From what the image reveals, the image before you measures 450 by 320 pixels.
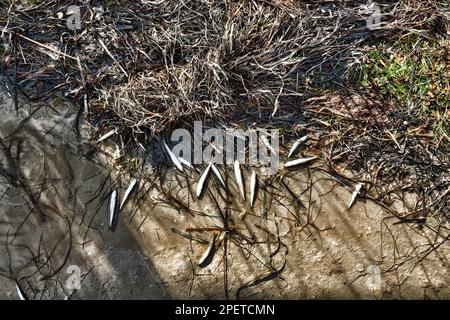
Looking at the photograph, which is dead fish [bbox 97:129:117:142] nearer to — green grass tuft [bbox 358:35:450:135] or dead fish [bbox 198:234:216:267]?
dead fish [bbox 198:234:216:267]

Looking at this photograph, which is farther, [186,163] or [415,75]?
[415,75]

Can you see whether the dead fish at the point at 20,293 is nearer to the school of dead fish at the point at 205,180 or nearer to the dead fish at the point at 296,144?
the school of dead fish at the point at 205,180

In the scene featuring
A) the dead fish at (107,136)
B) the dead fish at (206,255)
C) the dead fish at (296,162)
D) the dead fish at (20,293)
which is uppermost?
the dead fish at (107,136)

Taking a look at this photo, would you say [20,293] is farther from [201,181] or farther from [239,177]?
[239,177]

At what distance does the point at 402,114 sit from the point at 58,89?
2.09m

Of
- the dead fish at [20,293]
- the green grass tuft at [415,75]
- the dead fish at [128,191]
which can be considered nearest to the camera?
the dead fish at [20,293]

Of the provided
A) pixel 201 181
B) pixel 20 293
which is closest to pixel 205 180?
pixel 201 181

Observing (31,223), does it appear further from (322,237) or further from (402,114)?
(402,114)

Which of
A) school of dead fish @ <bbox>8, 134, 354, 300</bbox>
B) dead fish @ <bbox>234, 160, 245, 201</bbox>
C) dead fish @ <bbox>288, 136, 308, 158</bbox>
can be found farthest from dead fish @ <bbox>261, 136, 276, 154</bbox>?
dead fish @ <bbox>234, 160, 245, 201</bbox>

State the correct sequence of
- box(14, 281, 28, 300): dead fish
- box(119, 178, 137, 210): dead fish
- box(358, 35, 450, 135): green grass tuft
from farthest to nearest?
box(358, 35, 450, 135): green grass tuft, box(119, 178, 137, 210): dead fish, box(14, 281, 28, 300): dead fish

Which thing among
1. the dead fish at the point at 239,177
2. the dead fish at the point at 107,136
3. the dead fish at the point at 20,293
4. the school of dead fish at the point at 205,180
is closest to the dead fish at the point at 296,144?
the school of dead fish at the point at 205,180

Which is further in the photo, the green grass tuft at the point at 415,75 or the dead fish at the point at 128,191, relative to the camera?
the green grass tuft at the point at 415,75

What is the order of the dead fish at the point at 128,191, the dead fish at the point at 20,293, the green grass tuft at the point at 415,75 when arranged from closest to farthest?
the dead fish at the point at 20,293 → the dead fish at the point at 128,191 → the green grass tuft at the point at 415,75
